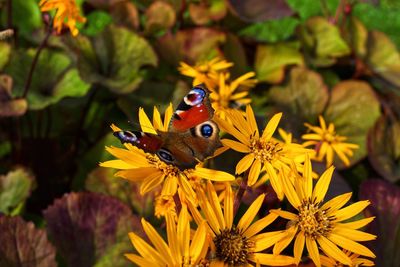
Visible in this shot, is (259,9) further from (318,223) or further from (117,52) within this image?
(318,223)

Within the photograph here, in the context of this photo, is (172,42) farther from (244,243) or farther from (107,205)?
(244,243)

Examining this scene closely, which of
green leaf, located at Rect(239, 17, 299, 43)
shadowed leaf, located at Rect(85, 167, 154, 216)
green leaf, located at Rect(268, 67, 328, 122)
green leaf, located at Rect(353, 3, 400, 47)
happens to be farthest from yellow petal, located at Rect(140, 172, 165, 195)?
green leaf, located at Rect(353, 3, 400, 47)

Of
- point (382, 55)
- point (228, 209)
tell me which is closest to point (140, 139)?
point (228, 209)

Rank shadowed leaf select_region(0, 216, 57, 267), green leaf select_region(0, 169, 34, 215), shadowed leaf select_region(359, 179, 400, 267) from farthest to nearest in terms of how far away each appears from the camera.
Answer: green leaf select_region(0, 169, 34, 215) < shadowed leaf select_region(359, 179, 400, 267) < shadowed leaf select_region(0, 216, 57, 267)

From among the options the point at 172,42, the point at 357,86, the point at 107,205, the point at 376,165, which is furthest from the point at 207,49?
the point at 107,205

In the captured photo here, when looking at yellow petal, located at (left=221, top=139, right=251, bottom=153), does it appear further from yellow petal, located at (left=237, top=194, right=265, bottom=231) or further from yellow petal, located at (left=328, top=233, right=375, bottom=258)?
yellow petal, located at (left=328, top=233, right=375, bottom=258)

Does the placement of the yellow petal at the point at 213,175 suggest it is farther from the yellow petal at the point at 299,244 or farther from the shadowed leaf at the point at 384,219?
the shadowed leaf at the point at 384,219
